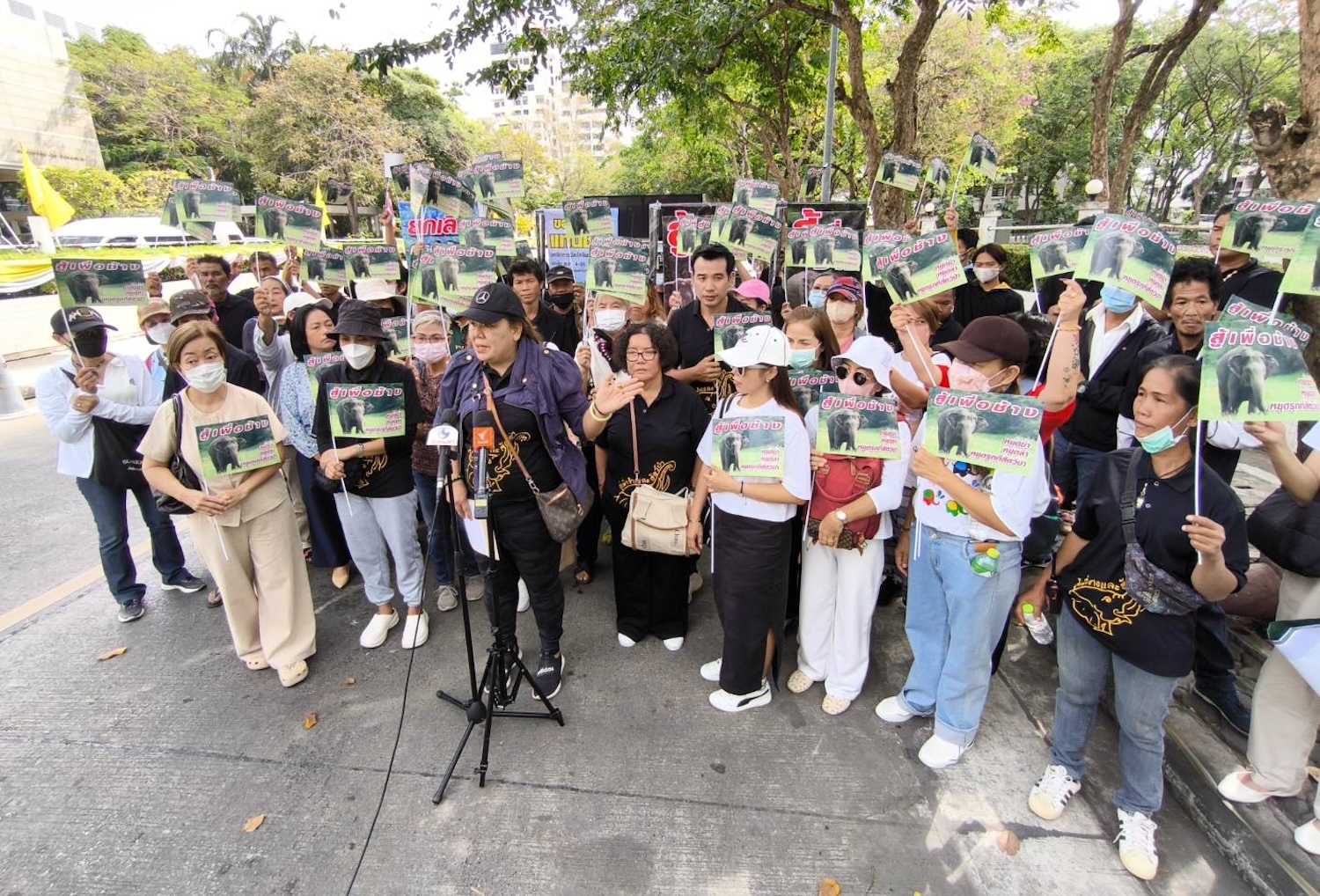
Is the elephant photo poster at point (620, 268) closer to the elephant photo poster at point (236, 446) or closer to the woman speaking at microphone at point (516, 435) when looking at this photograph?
the woman speaking at microphone at point (516, 435)

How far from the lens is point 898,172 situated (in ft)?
19.1

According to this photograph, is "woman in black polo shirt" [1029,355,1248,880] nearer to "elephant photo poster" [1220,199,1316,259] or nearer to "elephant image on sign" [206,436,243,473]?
"elephant photo poster" [1220,199,1316,259]

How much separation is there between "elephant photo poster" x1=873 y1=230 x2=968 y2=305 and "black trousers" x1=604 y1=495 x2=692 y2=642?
6.35 ft

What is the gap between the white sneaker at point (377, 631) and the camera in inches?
159

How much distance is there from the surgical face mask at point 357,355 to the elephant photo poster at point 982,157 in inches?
196

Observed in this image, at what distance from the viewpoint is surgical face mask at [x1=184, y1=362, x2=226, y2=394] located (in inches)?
130


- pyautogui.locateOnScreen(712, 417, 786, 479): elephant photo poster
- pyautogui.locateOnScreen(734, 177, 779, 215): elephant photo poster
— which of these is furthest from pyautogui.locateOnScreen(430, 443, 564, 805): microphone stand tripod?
pyautogui.locateOnScreen(734, 177, 779, 215): elephant photo poster

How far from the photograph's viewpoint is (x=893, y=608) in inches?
174

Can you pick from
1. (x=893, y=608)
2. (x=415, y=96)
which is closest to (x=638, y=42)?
(x=893, y=608)

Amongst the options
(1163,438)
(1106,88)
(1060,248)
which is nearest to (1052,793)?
(1163,438)

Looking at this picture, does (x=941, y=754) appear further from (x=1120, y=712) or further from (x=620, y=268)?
(x=620, y=268)

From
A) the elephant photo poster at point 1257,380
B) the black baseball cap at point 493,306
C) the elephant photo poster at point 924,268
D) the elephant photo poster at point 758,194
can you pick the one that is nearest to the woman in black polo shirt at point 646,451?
the black baseball cap at point 493,306

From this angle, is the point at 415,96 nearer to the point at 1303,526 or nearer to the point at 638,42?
the point at 638,42

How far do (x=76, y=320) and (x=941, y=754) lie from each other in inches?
209
